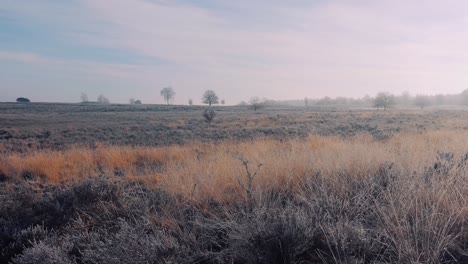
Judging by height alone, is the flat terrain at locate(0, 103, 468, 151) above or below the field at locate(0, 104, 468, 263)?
below

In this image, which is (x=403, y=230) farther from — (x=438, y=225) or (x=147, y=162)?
(x=147, y=162)

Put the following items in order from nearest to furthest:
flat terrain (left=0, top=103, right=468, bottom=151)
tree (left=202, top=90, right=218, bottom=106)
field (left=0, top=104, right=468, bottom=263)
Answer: field (left=0, top=104, right=468, bottom=263) → flat terrain (left=0, top=103, right=468, bottom=151) → tree (left=202, top=90, right=218, bottom=106)

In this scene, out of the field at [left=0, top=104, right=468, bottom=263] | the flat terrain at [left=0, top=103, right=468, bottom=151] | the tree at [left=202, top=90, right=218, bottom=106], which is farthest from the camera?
the tree at [left=202, top=90, right=218, bottom=106]

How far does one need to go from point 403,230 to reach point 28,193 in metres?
6.50

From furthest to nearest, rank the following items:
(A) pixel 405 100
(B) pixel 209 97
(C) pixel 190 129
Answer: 1. (A) pixel 405 100
2. (B) pixel 209 97
3. (C) pixel 190 129

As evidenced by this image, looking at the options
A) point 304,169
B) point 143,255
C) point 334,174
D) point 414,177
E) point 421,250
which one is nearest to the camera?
point 421,250

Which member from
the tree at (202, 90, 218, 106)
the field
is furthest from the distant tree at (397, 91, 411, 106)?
the field

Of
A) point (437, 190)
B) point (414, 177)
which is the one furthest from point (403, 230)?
point (414, 177)

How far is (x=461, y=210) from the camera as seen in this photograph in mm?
3299

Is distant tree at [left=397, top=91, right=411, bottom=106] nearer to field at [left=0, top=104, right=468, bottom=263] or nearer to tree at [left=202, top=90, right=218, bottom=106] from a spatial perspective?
tree at [left=202, top=90, right=218, bottom=106]

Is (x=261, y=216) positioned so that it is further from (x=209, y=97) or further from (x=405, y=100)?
(x=405, y=100)

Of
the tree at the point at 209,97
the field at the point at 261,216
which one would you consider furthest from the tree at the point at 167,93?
the field at the point at 261,216

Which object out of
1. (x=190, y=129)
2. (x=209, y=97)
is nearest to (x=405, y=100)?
(x=209, y=97)

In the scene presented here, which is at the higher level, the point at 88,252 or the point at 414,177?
the point at 414,177
